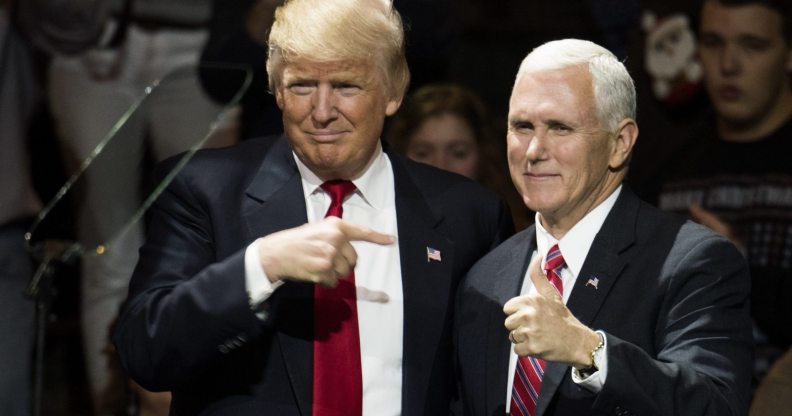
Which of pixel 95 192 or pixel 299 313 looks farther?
pixel 95 192

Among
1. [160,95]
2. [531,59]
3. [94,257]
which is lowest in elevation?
[94,257]

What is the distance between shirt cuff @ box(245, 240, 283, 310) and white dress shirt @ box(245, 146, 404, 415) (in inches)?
10.6

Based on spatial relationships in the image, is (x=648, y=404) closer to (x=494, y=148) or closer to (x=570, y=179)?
(x=570, y=179)

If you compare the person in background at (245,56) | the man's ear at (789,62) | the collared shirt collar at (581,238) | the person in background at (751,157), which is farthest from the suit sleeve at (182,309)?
the man's ear at (789,62)

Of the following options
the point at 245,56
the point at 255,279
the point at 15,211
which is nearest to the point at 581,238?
the point at 255,279

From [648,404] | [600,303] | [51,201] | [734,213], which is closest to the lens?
[648,404]

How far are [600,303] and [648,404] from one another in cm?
27

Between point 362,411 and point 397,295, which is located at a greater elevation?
point 397,295

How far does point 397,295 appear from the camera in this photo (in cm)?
251

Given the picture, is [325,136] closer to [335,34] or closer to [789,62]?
[335,34]

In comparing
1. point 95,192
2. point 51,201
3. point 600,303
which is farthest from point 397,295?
point 51,201

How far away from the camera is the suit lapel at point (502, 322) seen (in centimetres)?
245

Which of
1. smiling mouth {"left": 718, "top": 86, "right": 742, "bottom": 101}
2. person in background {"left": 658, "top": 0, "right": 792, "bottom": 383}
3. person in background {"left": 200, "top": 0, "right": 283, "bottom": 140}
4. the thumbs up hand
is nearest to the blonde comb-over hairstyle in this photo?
the thumbs up hand

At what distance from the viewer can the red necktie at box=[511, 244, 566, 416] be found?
2391 mm
